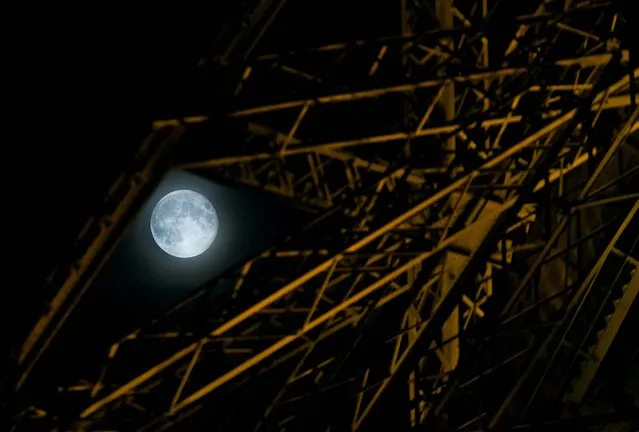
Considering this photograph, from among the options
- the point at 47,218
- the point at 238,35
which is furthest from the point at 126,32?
the point at 238,35

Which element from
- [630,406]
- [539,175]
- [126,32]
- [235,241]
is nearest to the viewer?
[539,175]

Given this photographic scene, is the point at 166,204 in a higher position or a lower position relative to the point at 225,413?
higher

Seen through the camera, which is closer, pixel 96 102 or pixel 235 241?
pixel 96 102

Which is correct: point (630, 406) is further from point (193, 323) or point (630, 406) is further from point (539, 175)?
point (193, 323)

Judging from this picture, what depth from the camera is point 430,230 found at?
773 cm

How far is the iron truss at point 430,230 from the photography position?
5.91 m

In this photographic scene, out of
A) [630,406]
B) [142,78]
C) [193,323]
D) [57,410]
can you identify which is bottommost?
[57,410]

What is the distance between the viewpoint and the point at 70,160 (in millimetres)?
9625

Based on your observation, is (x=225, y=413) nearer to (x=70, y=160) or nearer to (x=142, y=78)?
(x=70, y=160)

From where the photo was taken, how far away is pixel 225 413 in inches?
422

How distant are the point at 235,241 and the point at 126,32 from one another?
560 cm

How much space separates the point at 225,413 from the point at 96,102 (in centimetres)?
387

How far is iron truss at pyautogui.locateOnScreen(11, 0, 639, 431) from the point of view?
5914 millimetres

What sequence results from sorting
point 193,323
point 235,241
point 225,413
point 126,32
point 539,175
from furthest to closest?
point 235,241, point 225,413, point 126,32, point 193,323, point 539,175
